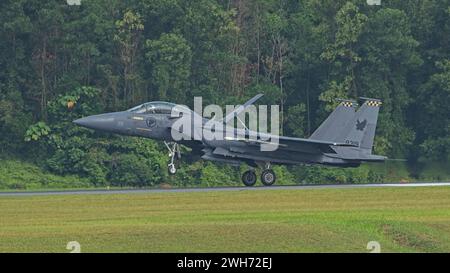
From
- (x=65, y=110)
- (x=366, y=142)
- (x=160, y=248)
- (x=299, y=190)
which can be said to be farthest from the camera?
(x=65, y=110)

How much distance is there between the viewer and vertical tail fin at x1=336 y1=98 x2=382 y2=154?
4256cm

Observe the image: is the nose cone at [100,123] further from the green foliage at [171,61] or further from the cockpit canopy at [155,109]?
the green foliage at [171,61]

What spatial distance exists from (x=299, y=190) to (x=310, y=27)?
2090 centimetres

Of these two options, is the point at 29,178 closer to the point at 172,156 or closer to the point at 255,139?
the point at 172,156

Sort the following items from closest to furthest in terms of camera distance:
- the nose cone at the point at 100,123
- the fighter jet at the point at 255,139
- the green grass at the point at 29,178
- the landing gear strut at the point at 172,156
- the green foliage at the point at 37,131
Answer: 1. the landing gear strut at the point at 172,156
2. the fighter jet at the point at 255,139
3. the nose cone at the point at 100,123
4. the green grass at the point at 29,178
5. the green foliage at the point at 37,131

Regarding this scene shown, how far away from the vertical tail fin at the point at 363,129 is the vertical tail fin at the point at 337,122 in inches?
6.7

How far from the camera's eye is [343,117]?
4291cm

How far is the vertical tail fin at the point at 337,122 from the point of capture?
42844mm

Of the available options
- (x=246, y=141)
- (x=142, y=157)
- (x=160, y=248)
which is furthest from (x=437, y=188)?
(x=160, y=248)

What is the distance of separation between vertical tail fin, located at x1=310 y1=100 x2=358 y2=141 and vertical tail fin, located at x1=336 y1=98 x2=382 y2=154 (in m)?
0.17

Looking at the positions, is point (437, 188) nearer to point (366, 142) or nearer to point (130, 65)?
point (366, 142)

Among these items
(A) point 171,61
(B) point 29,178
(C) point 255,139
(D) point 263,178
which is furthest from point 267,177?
(A) point 171,61

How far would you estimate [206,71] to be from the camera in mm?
56531

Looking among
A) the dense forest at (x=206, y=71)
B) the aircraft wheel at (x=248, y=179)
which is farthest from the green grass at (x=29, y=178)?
the aircraft wheel at (x=248, y=179)
